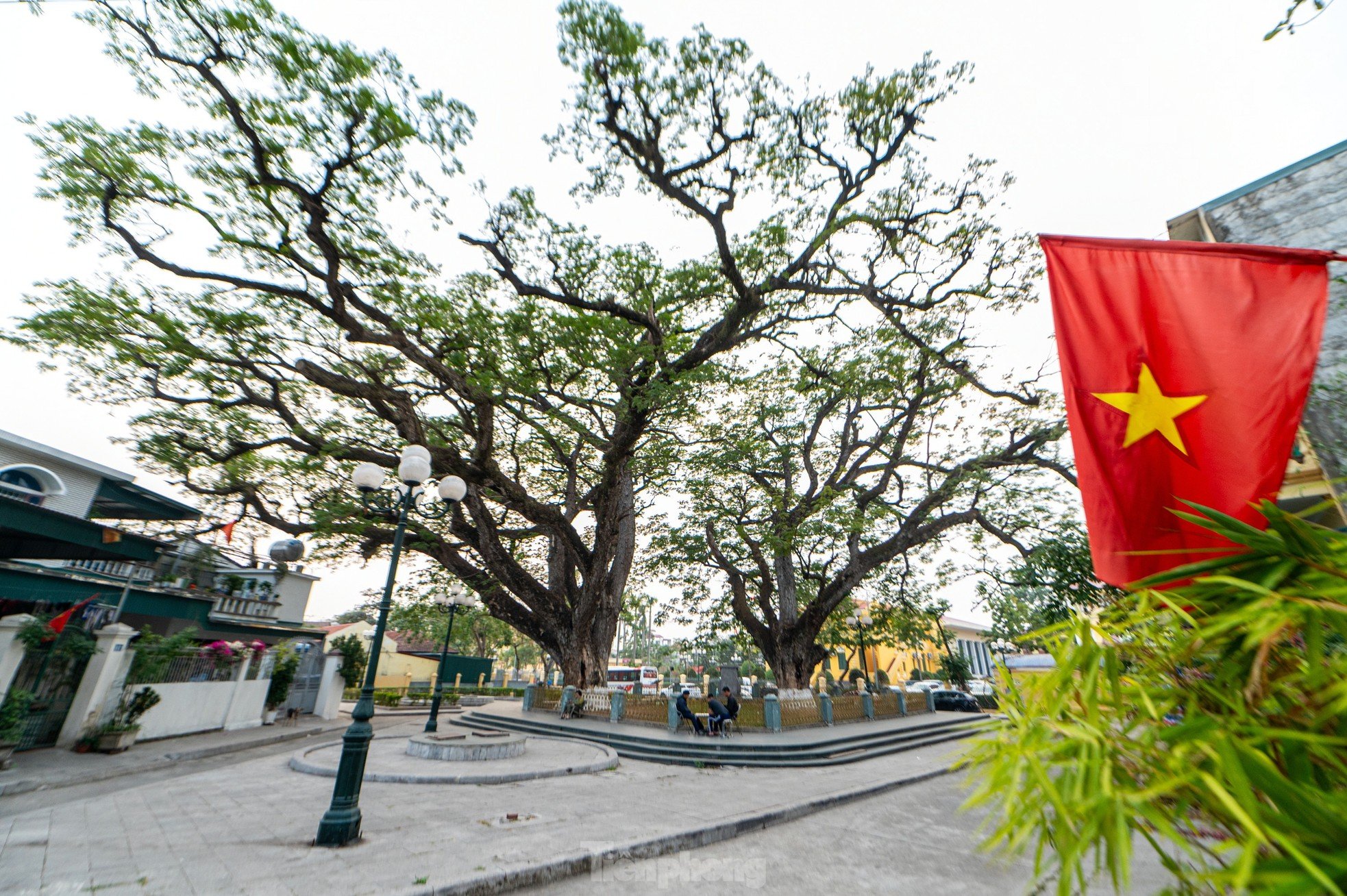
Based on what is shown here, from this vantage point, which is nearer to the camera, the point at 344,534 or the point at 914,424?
the point at 344,534

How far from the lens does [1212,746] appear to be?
1283 millimetres

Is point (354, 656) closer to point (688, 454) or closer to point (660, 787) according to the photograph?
point (688, 454)

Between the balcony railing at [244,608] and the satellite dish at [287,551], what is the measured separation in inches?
62.6

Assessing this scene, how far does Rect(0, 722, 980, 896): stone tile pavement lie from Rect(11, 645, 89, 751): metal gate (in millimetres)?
3984

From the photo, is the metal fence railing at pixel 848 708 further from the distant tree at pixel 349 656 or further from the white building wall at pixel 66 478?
the white building wall at pixel 66 478

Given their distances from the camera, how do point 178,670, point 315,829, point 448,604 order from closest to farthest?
point 315,829 → point 178,670 → point 448,604

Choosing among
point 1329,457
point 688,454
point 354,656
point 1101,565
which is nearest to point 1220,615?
point 1101,565

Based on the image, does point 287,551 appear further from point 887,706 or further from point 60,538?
point 887,706

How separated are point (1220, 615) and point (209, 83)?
49.6ft

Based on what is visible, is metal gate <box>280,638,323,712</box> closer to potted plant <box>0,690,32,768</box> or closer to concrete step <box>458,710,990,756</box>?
concrete step <box>458,710,990,756</box>

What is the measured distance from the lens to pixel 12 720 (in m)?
8.19

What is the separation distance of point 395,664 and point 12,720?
103 ft

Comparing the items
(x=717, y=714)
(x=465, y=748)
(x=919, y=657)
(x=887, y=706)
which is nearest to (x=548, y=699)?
(x=717, y=714)

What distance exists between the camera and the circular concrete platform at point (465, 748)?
9922mm
